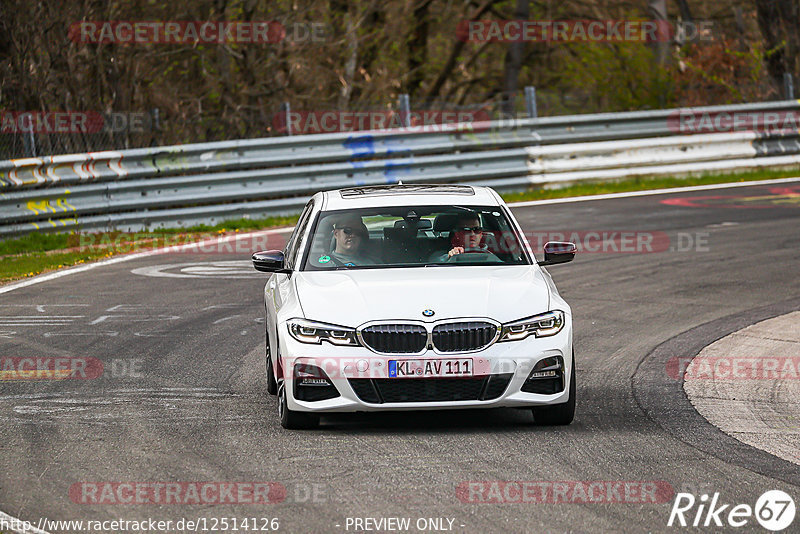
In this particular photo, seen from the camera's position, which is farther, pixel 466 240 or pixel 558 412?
pixel 466 240

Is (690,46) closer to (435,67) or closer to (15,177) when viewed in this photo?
(435,67)

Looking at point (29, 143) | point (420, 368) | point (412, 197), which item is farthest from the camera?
point (29, 143)

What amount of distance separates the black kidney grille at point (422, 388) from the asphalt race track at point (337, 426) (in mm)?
234

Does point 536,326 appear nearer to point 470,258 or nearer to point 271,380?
point 470,258

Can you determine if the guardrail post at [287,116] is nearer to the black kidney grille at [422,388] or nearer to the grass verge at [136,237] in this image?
the grass verge at [136,237]

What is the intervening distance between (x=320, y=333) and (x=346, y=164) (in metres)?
12.5

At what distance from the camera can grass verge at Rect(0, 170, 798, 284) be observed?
15.8m

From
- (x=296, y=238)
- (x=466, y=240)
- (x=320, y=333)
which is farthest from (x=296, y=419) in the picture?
(x=296, y=238)

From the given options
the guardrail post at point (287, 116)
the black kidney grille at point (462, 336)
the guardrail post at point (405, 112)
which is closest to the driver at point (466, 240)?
the black kidney grille at point (462, 336)

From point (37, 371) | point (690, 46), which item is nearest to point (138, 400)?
point (37, 371)

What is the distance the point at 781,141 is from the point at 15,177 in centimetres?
1396

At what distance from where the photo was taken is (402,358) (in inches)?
290

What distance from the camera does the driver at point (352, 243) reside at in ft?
28.2

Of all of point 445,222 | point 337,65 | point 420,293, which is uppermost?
point 337,65
